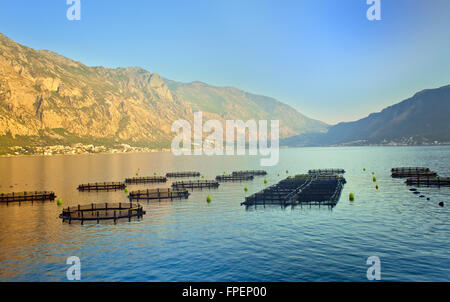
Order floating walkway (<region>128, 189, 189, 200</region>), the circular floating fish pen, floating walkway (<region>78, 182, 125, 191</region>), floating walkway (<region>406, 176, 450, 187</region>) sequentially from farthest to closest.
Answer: floating walkway (<region>78, 182, 125, 191</region>)
floating walkway (<region>406, 176, 450, 187</region>)
floating walkway (<region>128, 189, 189, 200</region>)
the circular floating fish pen

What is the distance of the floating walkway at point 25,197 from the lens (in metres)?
92.3

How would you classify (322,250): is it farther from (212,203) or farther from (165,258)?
(212,203)

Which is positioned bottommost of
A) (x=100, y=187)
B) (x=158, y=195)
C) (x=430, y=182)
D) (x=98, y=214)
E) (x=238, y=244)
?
(x=238, y=244)

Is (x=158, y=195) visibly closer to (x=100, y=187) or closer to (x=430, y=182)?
(x=100, y=187)

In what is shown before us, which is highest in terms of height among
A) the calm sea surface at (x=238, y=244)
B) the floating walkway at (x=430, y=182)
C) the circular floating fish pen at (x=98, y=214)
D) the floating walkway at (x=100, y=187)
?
the floating walkway at (x=430, y=182)

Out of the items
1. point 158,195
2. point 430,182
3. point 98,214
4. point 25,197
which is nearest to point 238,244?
point 98,214

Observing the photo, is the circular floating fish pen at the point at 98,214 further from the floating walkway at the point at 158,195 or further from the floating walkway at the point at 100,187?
the floating walkway at the point at 100,187

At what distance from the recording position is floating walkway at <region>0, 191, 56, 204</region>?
303 feet

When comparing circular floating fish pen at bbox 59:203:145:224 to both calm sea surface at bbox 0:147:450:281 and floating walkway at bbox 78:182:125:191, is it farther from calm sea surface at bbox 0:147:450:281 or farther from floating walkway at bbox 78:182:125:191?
floating walkway at bbox 78:182:125:191

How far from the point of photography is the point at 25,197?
308ft

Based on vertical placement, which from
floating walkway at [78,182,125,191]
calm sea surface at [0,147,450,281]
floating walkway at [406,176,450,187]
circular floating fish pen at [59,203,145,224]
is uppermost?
floating walkway at [406,176,450,187]

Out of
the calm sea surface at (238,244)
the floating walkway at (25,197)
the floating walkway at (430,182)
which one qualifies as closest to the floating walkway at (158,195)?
the calm sea surface at (238,244)

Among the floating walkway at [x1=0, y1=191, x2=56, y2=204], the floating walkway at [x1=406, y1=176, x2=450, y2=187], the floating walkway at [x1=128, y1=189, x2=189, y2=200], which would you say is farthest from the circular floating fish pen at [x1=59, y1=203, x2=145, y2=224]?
the floating walkway at [x1=406, y1=176, x2=450, y2=187]
